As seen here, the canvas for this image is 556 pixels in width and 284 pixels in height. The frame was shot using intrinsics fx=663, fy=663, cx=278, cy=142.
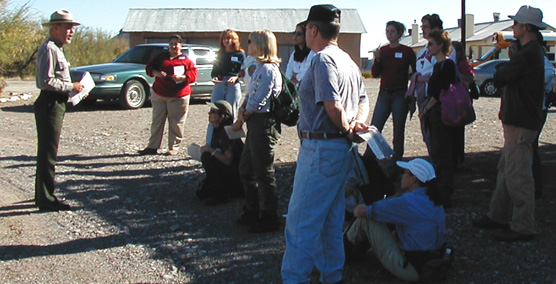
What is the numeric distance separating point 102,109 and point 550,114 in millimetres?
10988

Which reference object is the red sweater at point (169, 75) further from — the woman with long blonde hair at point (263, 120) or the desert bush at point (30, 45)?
the desert bush at point (30, 45)

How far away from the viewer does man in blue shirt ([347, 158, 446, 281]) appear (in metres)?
4.58

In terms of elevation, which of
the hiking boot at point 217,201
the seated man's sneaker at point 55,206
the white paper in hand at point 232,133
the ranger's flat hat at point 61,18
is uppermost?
the ranger's flat hat at point 61,18

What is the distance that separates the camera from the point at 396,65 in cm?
752

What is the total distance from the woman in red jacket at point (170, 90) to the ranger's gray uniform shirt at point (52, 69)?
3.21 m

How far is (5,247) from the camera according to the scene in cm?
554

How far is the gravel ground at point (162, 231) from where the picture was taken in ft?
16.1

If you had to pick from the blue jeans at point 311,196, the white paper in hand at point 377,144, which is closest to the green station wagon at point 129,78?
the blue jeans at point 311,196

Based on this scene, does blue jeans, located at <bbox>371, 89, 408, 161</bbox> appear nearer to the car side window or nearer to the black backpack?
the black backpack

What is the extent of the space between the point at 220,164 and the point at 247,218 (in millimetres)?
1015

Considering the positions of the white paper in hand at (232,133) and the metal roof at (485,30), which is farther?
the metal roof at (485,30)

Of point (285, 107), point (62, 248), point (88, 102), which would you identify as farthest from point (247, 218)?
point (88, 102)

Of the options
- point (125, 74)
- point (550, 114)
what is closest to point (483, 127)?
point (550, 114)

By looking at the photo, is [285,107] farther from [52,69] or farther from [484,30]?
[484,30]
